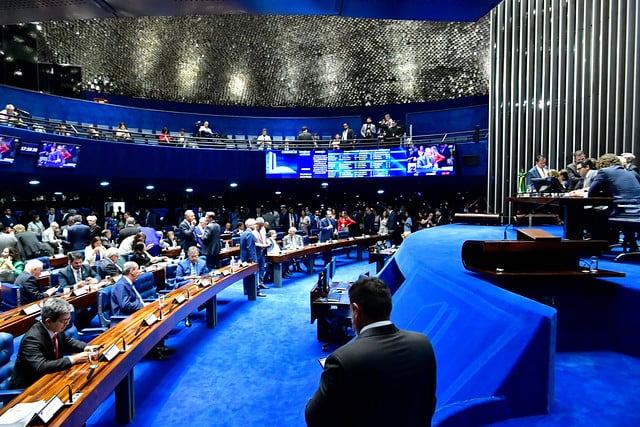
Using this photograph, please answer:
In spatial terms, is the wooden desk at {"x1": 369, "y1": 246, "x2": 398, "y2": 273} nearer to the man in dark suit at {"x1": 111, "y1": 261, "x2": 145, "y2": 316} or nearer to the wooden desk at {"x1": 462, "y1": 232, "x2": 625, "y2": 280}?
the man in dark suit at {"x1": 111, "y1": 261, "x2": 145, "y2": 316}

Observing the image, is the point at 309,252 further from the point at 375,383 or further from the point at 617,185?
the point at 375,383

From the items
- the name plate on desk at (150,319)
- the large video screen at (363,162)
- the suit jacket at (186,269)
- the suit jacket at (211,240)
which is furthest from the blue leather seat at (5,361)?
the large video screen at (363,162)

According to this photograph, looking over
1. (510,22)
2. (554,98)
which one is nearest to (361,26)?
(510,22)

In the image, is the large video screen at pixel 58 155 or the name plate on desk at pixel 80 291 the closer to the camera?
the name plate on desk at pixel 80 291

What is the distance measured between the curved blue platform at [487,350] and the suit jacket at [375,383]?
1.43ft

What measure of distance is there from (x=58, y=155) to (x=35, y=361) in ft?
34.7

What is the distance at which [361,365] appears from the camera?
1200mm

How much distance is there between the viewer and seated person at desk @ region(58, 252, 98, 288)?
5602 mm

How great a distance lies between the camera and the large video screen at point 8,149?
10109 mm

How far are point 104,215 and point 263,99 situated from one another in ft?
28.3

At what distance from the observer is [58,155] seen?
37.6 ft

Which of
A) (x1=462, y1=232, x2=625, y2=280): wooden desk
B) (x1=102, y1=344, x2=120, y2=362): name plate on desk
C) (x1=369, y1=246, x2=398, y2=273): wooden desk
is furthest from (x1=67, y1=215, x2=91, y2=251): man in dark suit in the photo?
(x1=462, y1=232, x2=625, y2=280): wooden desk

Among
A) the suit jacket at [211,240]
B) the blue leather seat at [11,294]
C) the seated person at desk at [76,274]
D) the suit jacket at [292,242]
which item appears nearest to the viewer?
the blue leather seat at [11,294]

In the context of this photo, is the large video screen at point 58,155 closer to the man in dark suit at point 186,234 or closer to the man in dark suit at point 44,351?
the man in dark suit at point 186,234
